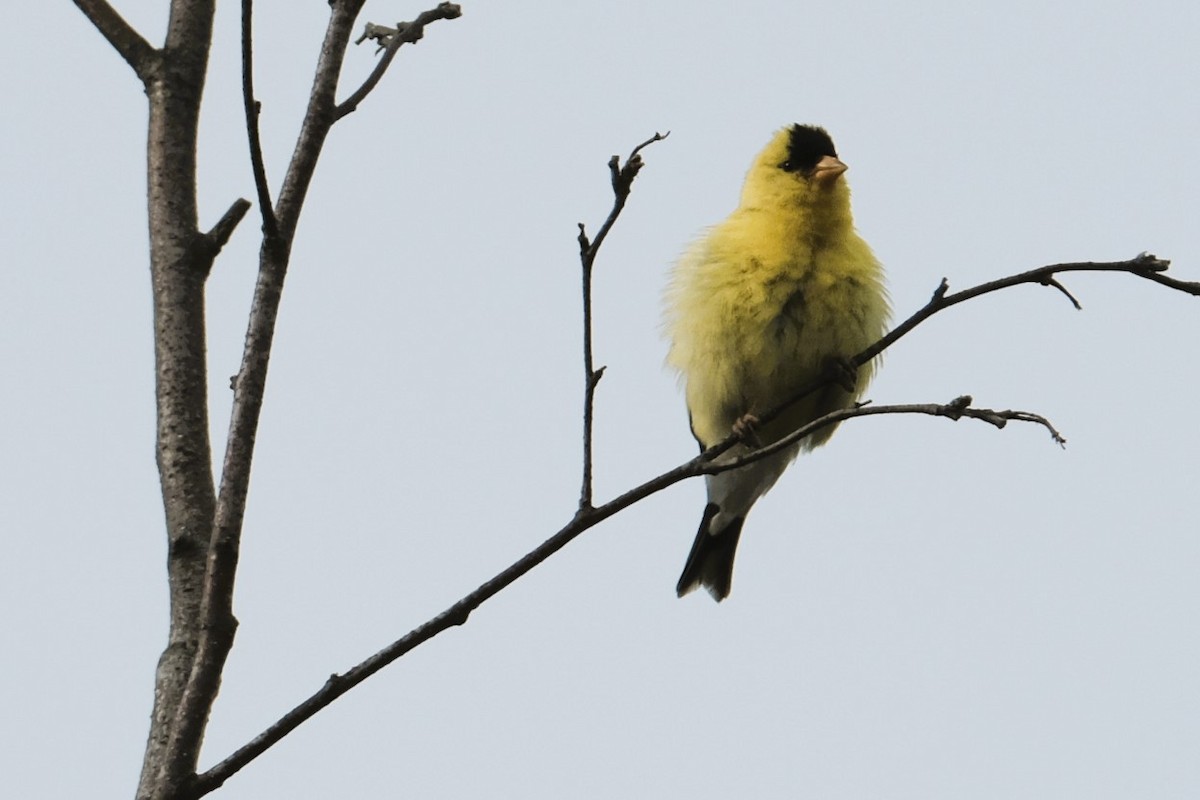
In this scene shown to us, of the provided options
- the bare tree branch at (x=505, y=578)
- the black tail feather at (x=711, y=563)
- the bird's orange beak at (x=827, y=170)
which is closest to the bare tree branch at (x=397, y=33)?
the bare tree branch at (x=505, y=578)

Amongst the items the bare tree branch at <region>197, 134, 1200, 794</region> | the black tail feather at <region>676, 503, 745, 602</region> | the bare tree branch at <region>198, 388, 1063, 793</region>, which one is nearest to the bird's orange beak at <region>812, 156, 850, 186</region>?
the black tail feather at <region>676, 503, 745, 602</region>

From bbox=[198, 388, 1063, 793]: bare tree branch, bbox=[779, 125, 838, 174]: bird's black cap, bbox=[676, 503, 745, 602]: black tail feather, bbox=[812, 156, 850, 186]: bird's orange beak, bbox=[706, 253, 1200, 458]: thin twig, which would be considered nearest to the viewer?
bbox=[198, 388, 1063, 793]: bare tree branch

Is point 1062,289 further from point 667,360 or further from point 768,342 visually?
point 667,360

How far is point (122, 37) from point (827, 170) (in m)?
2.37

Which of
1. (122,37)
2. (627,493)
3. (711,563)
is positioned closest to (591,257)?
(627,493)

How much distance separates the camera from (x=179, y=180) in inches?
100

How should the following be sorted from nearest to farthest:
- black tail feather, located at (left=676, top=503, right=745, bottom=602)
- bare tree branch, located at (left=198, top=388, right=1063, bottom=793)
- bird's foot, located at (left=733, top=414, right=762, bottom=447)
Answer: bare tree branch, located at (left=198, top=388, right=1063, bottom=793) → bird's foot, located at (left=733, top=414, right=762, bottom=447) → black tail feather, located at (left=676, top=503, right=745, bottom=602)

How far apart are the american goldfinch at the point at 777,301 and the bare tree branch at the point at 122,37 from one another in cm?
181

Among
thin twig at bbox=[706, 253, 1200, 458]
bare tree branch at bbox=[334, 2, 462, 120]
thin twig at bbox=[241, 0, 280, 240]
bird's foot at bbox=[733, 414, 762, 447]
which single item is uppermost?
bare tree branch at bbox=[334, 2, 462, 120]

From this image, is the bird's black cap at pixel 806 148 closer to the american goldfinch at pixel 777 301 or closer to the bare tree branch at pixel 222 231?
the american goldfinch at pixel 777 301

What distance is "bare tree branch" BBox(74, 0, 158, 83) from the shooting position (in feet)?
8.54

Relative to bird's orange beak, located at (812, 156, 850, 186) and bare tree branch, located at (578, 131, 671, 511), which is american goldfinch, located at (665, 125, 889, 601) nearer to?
bird's orange beak, located at (812, 156, 850, 186)

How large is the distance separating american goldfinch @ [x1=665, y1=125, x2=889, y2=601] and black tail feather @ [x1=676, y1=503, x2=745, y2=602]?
2.95 ft

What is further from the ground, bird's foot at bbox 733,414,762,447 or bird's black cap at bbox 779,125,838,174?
bird's black cap at bbox 779,125,838,174
